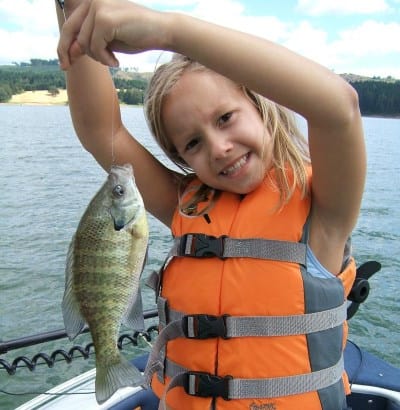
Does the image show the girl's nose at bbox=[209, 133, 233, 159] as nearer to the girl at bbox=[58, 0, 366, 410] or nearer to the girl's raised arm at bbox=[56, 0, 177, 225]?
the girl at bbox=[58, 0, 366, 410]

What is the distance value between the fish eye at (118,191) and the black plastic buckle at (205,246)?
1.56 ft

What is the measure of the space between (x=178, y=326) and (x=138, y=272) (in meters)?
0.43

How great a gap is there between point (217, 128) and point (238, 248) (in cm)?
57

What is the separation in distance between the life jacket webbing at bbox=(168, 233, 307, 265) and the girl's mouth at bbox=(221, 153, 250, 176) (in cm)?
32

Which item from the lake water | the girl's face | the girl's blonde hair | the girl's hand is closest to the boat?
the lake water

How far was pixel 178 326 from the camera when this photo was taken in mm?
2533

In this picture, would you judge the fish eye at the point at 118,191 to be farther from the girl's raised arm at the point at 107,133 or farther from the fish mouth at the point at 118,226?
the girl's raised arm at the point at 107,133

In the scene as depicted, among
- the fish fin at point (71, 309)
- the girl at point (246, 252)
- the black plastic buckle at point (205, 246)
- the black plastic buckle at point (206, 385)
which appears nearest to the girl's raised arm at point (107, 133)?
the girl at point (246, 252)

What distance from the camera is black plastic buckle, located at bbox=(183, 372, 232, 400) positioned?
2.41 metres

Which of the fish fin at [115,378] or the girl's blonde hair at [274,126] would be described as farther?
the girl's blonde hair at [274,126]

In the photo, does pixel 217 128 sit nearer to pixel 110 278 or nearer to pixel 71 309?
pixel 110 278

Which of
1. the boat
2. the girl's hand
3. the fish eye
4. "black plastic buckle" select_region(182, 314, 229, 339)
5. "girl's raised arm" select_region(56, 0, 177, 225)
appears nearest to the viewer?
the girl's hand

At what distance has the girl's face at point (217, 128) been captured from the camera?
239 centimetres

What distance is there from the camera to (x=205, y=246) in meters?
2.59
